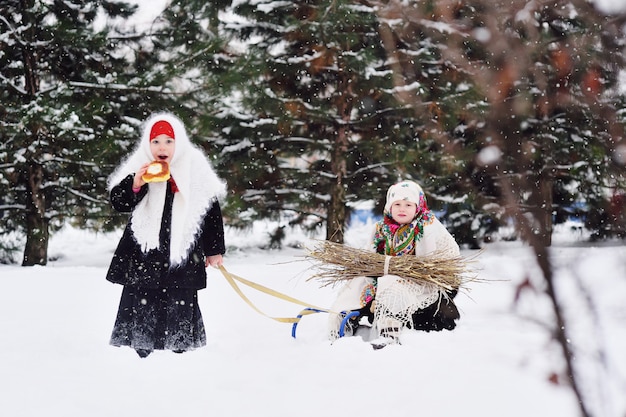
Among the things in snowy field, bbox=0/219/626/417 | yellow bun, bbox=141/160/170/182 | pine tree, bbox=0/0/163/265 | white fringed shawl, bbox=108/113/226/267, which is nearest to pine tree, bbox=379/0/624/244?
snowy field, bbox=0/219/626/417

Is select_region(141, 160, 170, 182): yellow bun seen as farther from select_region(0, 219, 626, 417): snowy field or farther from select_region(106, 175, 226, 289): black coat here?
select_region(0, 219, 626, 417): snowy field

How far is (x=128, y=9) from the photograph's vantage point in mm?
10977

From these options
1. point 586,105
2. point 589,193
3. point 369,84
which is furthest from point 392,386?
point 589,193

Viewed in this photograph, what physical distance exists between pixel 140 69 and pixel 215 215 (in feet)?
23.3

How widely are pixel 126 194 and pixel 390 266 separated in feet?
6.52

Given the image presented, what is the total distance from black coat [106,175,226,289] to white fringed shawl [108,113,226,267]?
0.14 ft

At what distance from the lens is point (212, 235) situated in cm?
437

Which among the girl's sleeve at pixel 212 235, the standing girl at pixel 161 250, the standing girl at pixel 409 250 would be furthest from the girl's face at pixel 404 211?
the standing girl at pixel 161 250

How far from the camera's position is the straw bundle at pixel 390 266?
14.2 ft

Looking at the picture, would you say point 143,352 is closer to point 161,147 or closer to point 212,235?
point 212,235

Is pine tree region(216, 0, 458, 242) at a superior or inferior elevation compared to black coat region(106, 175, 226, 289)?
superior

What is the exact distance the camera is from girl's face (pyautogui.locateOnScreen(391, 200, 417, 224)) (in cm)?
465

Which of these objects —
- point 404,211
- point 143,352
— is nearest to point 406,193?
point 404,211

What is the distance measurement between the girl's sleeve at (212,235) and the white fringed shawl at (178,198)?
8 cm
